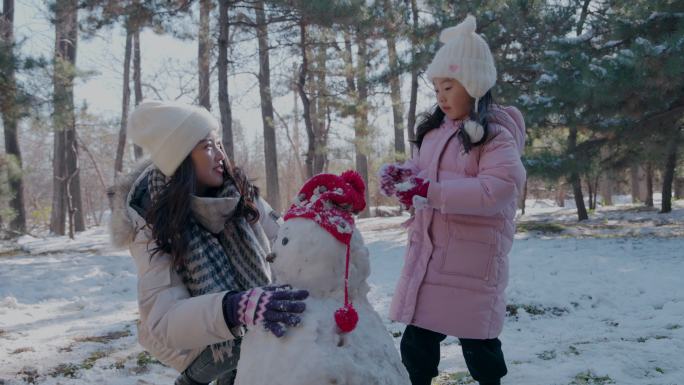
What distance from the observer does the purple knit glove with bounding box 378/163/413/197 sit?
2180 millimetres

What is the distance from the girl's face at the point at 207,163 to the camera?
2.02 metres

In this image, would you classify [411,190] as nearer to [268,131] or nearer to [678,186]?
[268,131]

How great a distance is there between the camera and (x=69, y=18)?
37.0ft

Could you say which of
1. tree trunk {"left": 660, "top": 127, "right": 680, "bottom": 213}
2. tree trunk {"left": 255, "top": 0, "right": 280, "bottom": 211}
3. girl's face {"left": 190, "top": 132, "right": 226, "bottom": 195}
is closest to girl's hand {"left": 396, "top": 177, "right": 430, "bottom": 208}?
girl's face {"left": 190, "top": 132, "right": 226, "bottom": 195}

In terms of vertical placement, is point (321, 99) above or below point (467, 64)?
above

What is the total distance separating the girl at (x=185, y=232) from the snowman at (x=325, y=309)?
9.1 inches

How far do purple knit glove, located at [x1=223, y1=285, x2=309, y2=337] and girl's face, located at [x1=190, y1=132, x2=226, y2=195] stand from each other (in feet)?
2.13

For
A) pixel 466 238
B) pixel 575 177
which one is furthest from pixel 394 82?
pixel 466 238

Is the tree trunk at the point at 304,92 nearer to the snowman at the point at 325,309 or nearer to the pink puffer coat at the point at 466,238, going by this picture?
the pink puffer coat at the point at 466,238

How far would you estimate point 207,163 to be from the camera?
2033 millimetres

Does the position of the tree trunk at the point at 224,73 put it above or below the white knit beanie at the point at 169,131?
above

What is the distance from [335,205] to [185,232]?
628mm

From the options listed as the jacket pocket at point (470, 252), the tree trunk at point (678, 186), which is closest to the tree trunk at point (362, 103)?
the jacket pocket at point (470, 252)

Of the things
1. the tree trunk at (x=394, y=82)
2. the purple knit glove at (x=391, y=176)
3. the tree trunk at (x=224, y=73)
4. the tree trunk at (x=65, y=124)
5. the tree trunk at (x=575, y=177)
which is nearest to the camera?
the purple knit glove at (x=391, y=176)
